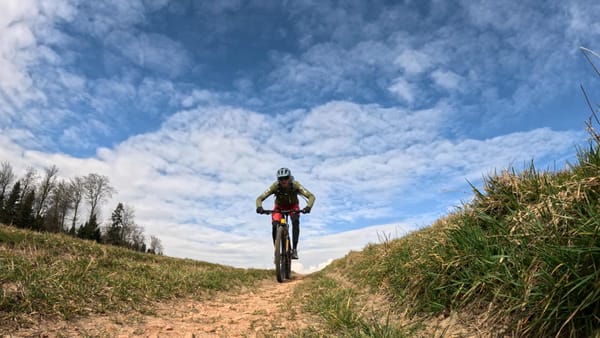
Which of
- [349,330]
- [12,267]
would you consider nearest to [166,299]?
[12,267]

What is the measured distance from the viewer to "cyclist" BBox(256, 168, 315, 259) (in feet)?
34.7

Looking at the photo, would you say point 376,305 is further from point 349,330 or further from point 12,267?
point 12,267

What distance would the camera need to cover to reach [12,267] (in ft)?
16.3

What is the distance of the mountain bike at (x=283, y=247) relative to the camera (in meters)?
9.99

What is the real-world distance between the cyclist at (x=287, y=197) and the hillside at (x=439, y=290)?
4.04 meters

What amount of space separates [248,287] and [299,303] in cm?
419

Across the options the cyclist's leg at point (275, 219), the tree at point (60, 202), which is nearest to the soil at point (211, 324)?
the cyclist's leg at point (275, 219)

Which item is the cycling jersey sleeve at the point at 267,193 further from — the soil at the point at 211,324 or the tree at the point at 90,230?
the tree at the point at 90,230

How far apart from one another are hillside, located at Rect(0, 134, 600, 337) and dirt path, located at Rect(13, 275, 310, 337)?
2cm

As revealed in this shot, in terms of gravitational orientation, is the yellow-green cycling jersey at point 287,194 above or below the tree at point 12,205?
below

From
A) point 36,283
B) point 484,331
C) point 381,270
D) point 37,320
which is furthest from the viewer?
point 381,270

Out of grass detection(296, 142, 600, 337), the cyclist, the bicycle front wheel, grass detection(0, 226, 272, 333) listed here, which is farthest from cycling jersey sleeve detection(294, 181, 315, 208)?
grass detection(296, 142, 600, 337)

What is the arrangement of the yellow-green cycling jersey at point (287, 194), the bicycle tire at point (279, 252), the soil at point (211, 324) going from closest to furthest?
the soil at point (211, 324)
the bicycle tire at point (279, 252)
the yellow-green cycling jersey at point (287, 194)

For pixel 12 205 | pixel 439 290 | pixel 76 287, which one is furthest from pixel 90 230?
pixel 439 290
